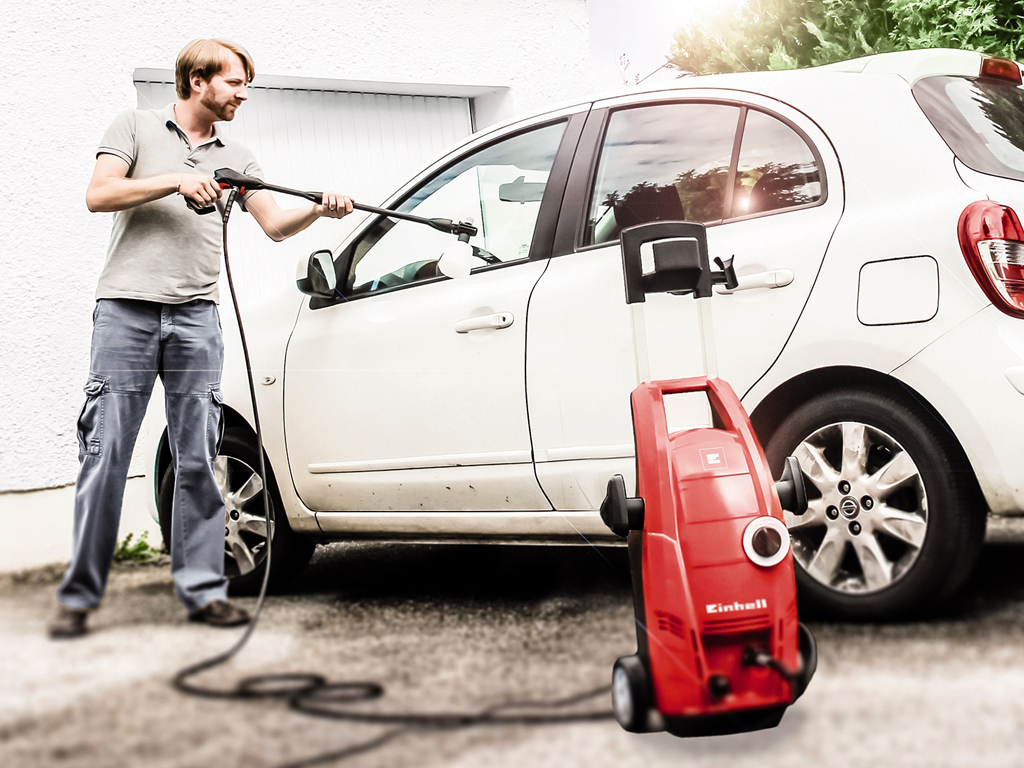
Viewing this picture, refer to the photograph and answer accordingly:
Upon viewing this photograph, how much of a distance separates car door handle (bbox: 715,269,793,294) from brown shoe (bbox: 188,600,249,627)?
1.73 metres

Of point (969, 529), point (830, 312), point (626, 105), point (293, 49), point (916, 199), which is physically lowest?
point (969, 529)

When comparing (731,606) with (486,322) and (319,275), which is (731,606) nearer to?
(486,322)

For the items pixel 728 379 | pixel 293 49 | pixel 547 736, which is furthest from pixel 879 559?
pixel 293 49

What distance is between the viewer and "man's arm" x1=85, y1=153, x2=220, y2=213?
2920 millimetres

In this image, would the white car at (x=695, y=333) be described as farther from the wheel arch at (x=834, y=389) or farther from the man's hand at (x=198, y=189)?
the man's hand at (x=198, y=189)

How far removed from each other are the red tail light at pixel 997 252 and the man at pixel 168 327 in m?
1.79

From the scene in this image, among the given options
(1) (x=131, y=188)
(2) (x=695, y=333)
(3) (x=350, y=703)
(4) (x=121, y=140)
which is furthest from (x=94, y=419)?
(2) (x=695, y=333)

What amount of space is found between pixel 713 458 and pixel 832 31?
206 inches

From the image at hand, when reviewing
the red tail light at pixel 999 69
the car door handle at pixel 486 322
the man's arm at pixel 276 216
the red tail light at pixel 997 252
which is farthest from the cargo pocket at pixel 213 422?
the red tail light at pixel 999 69

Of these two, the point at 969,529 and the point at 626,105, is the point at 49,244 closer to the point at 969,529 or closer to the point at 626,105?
the point at 626,105

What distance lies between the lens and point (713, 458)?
6.31ft

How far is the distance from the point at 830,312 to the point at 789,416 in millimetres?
297

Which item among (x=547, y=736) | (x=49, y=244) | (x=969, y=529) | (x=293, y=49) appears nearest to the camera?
(x=547, y=736)

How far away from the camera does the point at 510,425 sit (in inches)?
121
